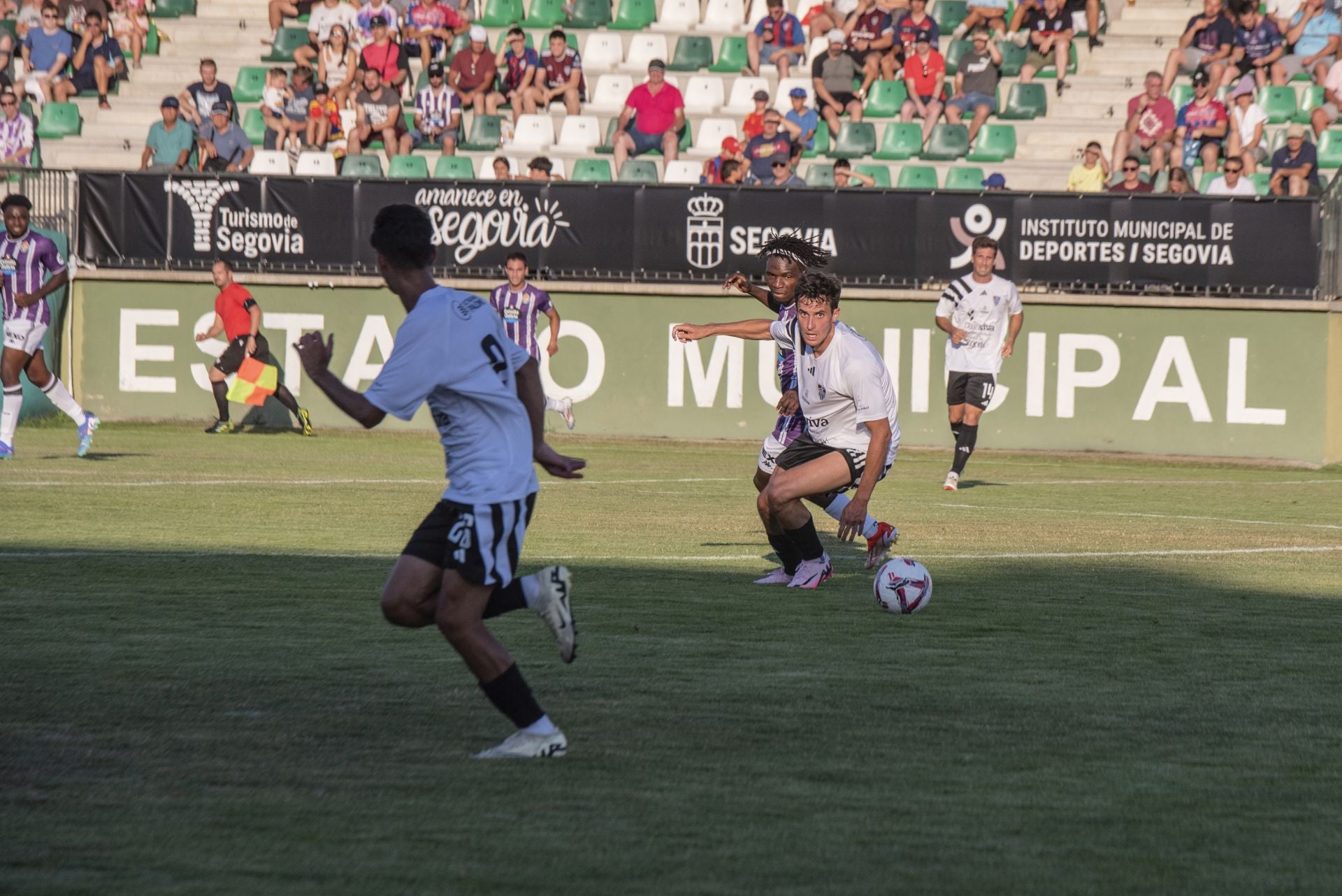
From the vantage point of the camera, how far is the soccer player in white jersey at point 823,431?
921 centimetres

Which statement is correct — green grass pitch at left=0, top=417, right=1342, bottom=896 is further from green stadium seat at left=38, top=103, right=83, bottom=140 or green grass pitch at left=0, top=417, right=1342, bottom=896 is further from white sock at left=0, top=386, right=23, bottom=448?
green stadium seat at left=38, top=103, right=83, bottom=140

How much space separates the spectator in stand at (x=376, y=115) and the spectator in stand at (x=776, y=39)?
521cm

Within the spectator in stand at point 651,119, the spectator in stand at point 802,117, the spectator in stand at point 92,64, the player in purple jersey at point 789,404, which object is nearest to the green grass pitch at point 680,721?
the player in purple jersey at point 789,404

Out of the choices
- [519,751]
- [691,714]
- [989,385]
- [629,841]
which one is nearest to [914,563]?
[691,714]

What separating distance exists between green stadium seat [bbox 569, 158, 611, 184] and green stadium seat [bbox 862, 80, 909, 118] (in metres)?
3.87

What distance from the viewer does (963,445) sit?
1642 centimetres

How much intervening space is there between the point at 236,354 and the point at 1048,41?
40.2 ft

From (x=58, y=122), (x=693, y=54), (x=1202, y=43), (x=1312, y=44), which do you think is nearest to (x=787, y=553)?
(x=1202, y=43)

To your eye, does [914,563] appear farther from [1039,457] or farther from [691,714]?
[1039,457]

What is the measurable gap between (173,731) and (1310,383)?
660 inches

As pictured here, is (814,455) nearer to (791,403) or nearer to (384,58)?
(791,403)

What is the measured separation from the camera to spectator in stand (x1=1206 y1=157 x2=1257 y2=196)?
70.8 ft

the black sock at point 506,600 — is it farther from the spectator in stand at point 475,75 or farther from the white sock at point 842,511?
the spectator in stand at point 475,75

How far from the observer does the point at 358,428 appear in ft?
73.9
